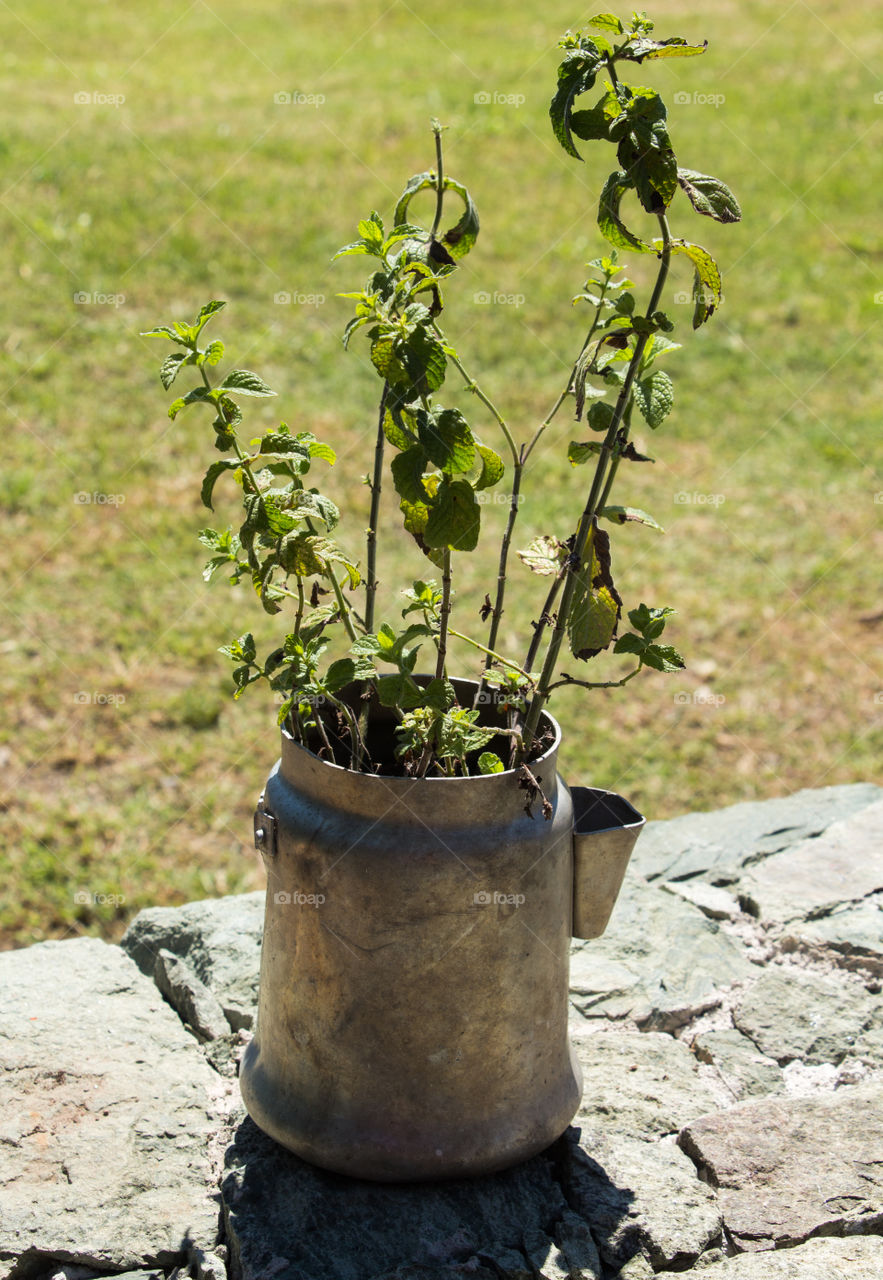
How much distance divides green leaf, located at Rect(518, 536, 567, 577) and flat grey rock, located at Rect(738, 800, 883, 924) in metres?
0.94

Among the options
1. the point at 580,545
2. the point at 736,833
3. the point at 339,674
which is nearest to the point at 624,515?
the point at 580,545

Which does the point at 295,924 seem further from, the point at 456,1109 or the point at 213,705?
the point at 213,705

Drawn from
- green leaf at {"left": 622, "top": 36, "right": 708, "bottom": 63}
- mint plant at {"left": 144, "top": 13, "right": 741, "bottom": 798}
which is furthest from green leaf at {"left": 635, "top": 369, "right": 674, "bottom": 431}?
green leaf at {"left": 622, "top": 36, "right": 708, "bottom": 63}

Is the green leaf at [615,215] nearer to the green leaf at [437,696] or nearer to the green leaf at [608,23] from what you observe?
the green leaf at [608,23]

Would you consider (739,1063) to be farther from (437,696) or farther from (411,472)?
(411,472)

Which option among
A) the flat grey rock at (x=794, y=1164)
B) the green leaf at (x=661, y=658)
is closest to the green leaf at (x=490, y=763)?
the green leaf at (x=661, y=658)

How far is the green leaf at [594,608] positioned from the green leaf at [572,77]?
45 cm

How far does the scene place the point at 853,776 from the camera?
3.76 m

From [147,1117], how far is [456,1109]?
47cm

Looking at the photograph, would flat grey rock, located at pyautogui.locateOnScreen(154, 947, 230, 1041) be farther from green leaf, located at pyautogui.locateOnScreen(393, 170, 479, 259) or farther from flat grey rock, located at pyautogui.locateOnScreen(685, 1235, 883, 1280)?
green leaf, located at pyautogui.locateOnScreen(393, 170, 479, 259)

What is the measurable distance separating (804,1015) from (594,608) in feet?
2.92

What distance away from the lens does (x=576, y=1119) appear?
1749mm

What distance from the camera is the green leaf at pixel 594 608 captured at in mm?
1480

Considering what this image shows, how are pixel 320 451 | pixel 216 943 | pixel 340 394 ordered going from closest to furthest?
pixel 320 451 → pixel 216 943 → pixel 340 394
